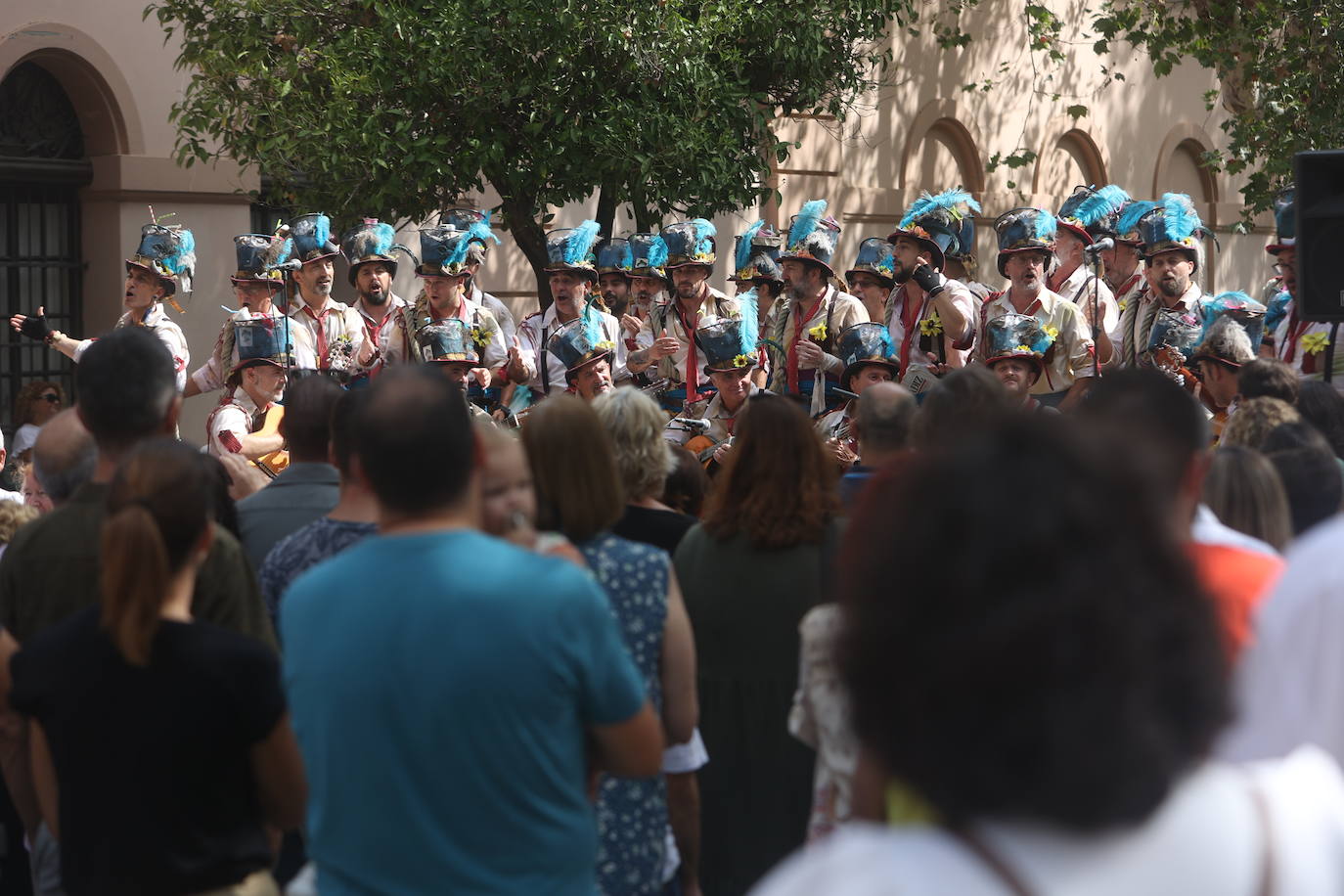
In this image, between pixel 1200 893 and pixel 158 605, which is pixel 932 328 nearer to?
pixel 158 605

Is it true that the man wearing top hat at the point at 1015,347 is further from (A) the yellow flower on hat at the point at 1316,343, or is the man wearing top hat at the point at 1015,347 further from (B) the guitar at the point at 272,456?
(B) the guitar at the point at 272,456

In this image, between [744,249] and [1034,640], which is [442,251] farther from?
[1034,640]

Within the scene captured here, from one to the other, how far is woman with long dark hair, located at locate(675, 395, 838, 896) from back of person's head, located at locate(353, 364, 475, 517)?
138 cm

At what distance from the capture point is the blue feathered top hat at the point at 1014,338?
27.5 feet

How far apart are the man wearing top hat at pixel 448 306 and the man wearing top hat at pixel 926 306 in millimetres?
2407

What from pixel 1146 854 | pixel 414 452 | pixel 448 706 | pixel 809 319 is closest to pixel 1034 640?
pixel 1146 854

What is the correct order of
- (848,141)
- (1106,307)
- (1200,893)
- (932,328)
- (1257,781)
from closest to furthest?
(1200,893) → (1257,781) → (932,328) → (1106,307) → (848,141)

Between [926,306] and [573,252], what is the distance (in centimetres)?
266

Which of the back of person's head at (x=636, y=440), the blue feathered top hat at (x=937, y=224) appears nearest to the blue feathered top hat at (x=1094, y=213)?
the blue feathered top hat at (x=937, y=224)

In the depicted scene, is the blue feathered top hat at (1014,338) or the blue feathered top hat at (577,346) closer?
the blue feathered top hat at (1014,338)

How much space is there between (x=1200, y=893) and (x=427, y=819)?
1.32 metres

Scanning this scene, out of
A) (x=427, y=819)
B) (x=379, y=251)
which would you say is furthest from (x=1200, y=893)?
(x=379, y=251)

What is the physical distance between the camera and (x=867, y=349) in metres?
8.52

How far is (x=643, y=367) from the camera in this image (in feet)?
34.6
